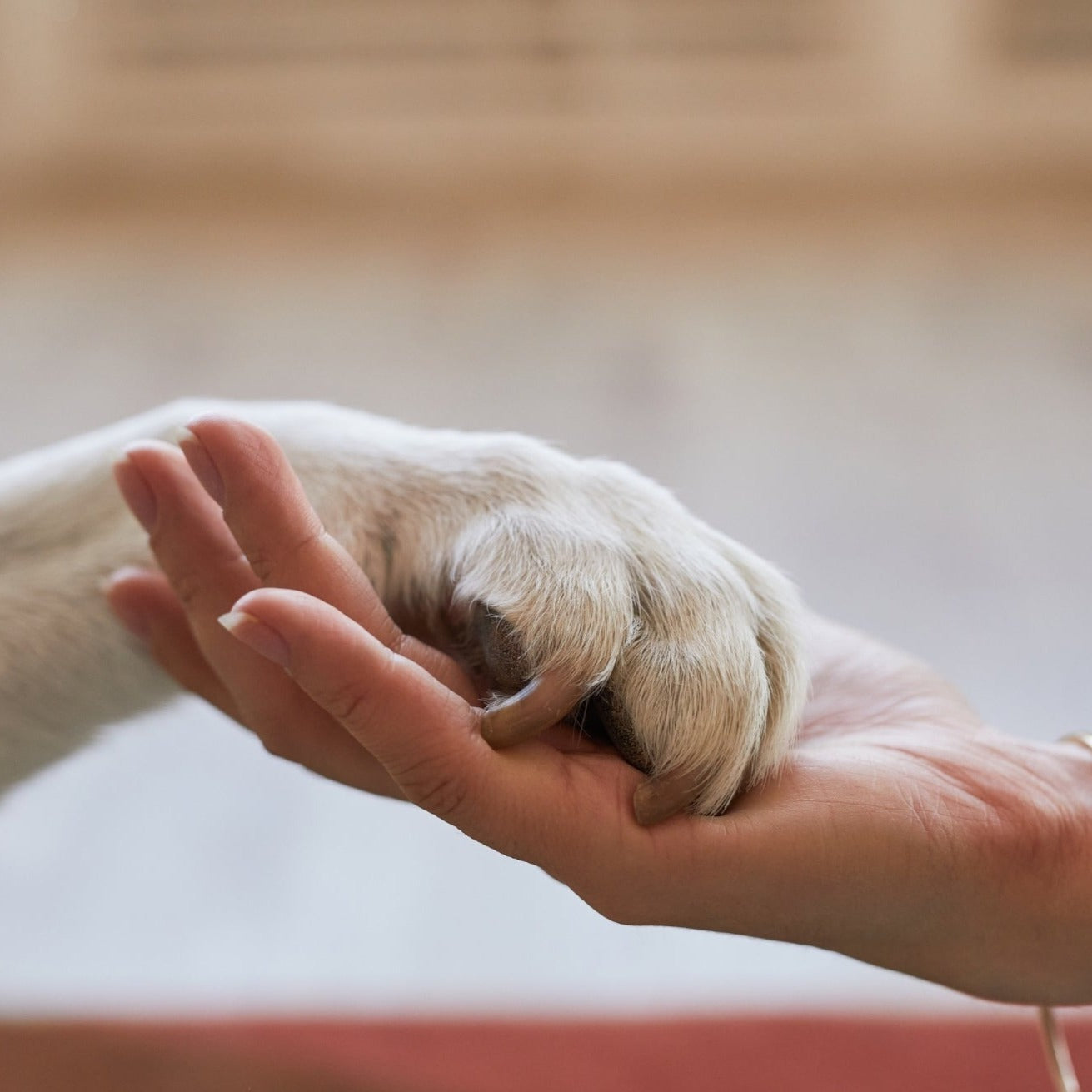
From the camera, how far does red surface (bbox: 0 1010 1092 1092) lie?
3.14 ft

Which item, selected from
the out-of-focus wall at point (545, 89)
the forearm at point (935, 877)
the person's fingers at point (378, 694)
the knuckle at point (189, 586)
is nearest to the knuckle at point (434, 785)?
the person's fingers at point (378, 694)

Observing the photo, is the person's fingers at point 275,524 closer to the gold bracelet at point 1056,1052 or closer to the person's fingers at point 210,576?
the person's fingers at point 210,576

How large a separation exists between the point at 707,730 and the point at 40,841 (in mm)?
1066

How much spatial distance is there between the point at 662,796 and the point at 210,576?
336 mm

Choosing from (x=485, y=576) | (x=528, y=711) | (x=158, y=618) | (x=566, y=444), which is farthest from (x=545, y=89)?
(x=528, y=711)

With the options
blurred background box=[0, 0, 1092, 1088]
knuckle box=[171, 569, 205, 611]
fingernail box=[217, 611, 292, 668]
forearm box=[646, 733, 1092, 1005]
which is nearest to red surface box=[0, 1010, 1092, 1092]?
blurred background box=[0, 0, 1092, 1088]

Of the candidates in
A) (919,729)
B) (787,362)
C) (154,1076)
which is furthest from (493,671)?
(787,362)

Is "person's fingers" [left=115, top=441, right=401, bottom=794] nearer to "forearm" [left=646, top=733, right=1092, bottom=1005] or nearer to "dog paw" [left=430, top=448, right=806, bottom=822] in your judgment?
"dog paw" [left=430, top=448, right=806, bottom=822]

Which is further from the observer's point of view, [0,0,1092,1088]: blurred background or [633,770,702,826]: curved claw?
[0,0,1092,1088]: blurred background

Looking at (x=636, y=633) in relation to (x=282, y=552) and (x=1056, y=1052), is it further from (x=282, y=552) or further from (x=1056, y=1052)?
(x=1056, y=1052)

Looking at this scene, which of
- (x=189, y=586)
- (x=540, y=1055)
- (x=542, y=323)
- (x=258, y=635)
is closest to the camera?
(x=258, y=635)

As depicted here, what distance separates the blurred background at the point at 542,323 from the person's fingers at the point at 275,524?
345 mm

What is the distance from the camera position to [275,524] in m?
0.66

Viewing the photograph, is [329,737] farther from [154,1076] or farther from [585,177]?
[585,177]
